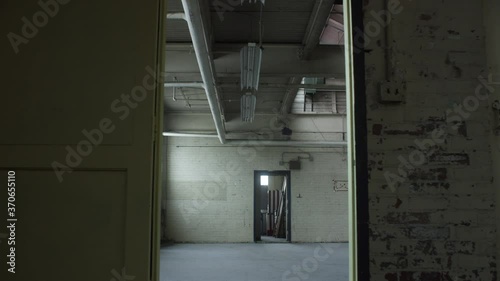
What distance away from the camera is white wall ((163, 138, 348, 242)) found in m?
9.83

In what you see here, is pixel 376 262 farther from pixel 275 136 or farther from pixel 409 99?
pixel 275 136

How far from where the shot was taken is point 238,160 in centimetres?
1006

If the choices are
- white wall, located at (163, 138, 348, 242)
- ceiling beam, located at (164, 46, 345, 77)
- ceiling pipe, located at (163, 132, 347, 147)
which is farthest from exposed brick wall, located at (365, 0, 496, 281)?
white wall, located at (163, 138, 348, 242)

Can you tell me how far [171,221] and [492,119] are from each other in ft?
28.8

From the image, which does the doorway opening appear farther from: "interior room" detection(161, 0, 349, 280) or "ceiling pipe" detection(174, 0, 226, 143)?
"ceiling pipe" detection(174, 0, 226, 143)

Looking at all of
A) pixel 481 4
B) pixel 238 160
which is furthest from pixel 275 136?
pixel 481 4

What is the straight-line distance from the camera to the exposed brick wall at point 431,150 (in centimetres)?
181

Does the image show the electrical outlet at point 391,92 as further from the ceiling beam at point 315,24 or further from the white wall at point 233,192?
the white wall at point 233,192

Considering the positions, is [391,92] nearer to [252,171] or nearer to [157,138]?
[157,138]

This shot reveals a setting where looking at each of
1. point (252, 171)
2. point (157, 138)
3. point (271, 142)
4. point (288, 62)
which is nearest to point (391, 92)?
point (157, 138)

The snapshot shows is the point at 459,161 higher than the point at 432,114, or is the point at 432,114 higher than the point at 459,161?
the point at 432,114

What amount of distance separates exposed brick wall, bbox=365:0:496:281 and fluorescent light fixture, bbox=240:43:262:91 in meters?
2.28

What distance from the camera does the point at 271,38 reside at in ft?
17.0

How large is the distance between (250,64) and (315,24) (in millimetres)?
872
